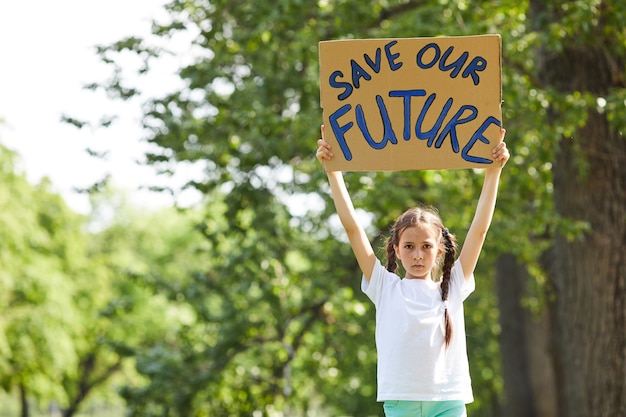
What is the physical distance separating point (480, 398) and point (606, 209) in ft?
49.2

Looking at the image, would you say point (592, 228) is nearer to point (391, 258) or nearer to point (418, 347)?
point (391, 258)

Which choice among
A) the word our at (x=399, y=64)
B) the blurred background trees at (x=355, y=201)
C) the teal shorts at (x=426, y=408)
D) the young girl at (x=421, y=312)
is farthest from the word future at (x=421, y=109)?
the blurred background trees at (x=355, y=201)

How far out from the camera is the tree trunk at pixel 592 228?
30.2 feet

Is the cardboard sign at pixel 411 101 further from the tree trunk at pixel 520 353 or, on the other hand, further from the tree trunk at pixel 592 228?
the tree trunk at pixel 520 353

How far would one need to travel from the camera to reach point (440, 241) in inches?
183

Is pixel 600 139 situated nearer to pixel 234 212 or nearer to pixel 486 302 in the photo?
pixel 234 212

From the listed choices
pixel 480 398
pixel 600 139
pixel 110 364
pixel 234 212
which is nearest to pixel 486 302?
pixel 480 398

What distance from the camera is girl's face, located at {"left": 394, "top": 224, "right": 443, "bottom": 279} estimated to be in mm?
4500

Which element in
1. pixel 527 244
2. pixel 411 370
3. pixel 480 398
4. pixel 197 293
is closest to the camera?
pixel 411 370

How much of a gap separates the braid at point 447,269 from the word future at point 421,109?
14.4 inches

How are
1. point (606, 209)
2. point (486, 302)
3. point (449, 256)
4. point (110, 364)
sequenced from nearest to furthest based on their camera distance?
point (449, 256)
point (606, 209)
point (486, 302)
point (110, 364)

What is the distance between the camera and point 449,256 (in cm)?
475

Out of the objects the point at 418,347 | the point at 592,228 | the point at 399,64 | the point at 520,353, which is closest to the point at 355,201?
the point at 592,228

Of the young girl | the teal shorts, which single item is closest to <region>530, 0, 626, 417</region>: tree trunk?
the young girl
